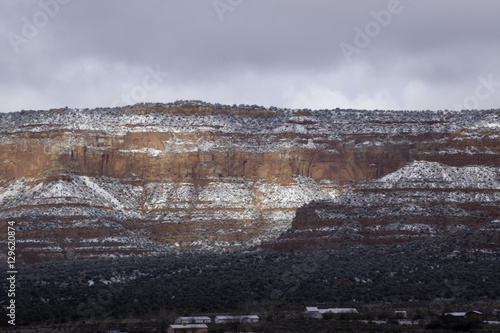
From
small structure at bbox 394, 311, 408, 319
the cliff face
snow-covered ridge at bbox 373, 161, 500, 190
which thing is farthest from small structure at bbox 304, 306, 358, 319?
snow-covered ridge at bbox 373, 161, 500, 190

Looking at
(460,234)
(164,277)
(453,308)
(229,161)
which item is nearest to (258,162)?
Result: (229,161)

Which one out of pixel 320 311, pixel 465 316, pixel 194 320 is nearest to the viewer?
pixel 465 316

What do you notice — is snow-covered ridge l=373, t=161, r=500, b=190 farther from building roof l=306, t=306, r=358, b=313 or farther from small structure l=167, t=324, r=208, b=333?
small structure l=167, t=324, r=208, b=333

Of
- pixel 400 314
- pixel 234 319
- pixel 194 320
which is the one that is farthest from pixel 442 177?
pixel 194 320

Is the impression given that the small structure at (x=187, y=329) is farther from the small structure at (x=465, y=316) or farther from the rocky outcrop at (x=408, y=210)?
the rocky outcrop at (x=408, y=210)

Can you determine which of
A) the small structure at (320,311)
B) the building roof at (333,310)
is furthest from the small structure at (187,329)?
the building roof at (333,310)

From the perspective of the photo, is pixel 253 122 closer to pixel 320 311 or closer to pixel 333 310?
pixel 333 310

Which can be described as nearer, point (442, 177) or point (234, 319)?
point (234, 319)

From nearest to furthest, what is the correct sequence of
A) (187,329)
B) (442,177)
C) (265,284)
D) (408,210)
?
(187,329) → (265,284) → (408,210) → (442,177)
